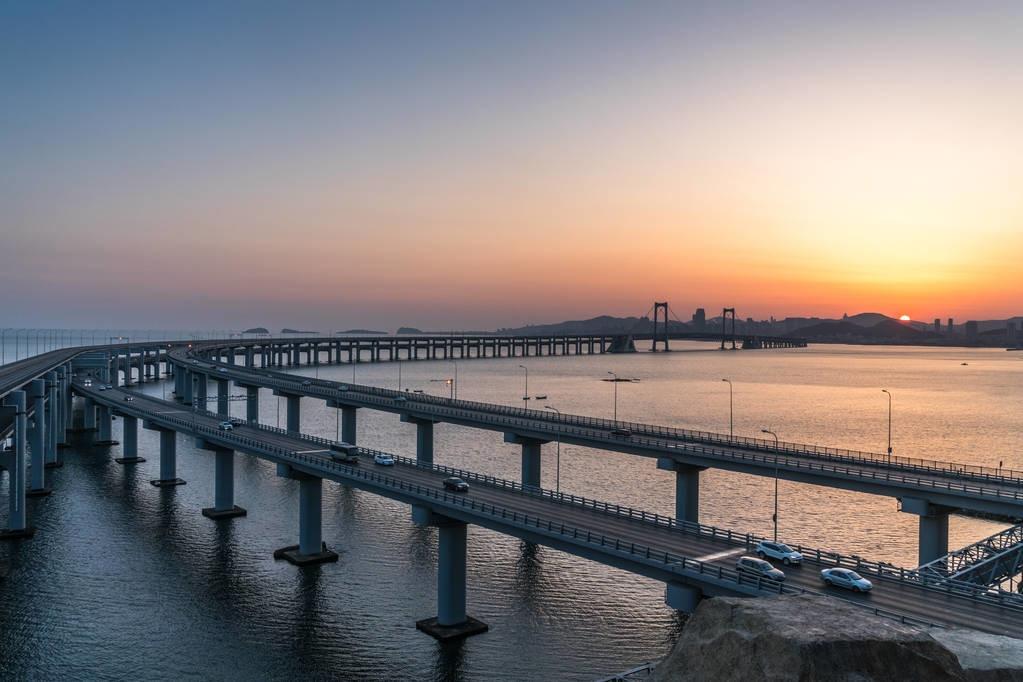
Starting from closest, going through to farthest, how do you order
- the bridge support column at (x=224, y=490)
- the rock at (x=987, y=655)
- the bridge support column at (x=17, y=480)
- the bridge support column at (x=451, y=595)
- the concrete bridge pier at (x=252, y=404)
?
the rock at (x=987, y=655) < the bridge support column at (x=451, y=595) < the bridge support column at (x=17, y=480) < the bridge support column at (x=224, y=490) < the concrete bridge pier at (x=252, y=404)

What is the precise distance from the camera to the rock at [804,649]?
14922 mm

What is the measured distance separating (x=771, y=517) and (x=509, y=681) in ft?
123

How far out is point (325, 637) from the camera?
40.8m

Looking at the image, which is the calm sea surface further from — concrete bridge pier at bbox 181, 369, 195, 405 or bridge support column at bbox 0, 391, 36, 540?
concrete bridge pier at bbox 181, 369, 195, 405

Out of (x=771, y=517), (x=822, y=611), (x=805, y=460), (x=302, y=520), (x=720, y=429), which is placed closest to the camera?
(x=822, y=611)

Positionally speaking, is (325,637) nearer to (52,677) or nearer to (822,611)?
(52,677)

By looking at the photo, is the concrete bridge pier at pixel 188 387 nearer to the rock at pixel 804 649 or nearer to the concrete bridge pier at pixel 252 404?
the concrete bridge pier at pixel 252 404

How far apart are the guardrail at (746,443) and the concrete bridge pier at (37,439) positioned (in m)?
37.7

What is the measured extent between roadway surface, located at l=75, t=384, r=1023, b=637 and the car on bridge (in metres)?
0.62

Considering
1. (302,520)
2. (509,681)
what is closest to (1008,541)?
(509,681)

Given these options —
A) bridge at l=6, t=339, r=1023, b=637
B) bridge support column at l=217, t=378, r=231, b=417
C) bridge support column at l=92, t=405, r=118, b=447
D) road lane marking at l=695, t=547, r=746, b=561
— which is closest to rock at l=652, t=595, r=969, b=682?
bridge at l=6, t=339, r=1023, b=637

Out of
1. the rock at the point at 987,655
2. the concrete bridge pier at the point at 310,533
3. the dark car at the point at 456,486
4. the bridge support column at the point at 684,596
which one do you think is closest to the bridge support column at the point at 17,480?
the concrete bridge pier at the point at 310,533

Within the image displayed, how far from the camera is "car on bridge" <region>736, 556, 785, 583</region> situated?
30.4m

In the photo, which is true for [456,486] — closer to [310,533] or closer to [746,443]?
[310,533]
